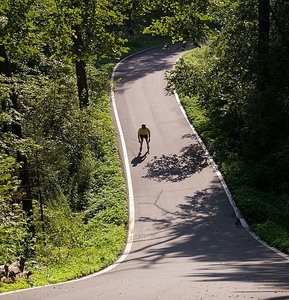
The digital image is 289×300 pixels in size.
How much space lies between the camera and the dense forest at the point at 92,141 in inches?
547

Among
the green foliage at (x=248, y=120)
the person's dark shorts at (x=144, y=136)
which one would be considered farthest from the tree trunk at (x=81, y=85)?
the green foliage at (x=248, y=120)

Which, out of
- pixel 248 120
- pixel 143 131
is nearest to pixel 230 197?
pixel 248 120

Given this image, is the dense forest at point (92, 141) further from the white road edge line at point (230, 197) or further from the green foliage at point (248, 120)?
the white road edge line at point (230, 197)

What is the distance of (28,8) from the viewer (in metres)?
10.7

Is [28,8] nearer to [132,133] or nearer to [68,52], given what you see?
[68,52]

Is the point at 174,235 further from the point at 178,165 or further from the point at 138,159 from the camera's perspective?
the point at 138,159

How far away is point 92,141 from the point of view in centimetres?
2539

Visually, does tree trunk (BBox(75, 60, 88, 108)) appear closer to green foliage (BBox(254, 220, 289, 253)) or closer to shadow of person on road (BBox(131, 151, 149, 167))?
shadow of person on road (BBox(131, 151, 149, 167))

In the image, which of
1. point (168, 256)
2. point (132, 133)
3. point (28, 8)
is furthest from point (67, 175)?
point (28, 8)

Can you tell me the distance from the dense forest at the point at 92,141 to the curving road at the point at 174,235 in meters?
0.77

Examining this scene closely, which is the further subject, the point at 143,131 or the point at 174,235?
the point at 143,131

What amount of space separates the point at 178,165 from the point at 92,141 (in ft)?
13.3

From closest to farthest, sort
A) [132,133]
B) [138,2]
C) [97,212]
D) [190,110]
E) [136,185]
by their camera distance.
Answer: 1. [138,2]
2. [97,212]
3. [136,185]
4. [132,133]
5. [190,110]

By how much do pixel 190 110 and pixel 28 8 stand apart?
2195 cm
